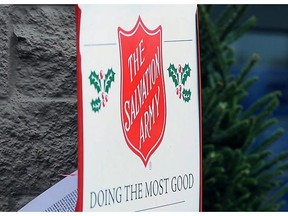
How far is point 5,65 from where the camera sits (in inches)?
97.7

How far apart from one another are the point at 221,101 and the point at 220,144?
0.26m

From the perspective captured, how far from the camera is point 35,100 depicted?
8.31ft

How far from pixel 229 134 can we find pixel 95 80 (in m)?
2.52

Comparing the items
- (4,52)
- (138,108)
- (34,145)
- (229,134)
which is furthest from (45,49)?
(229,134)

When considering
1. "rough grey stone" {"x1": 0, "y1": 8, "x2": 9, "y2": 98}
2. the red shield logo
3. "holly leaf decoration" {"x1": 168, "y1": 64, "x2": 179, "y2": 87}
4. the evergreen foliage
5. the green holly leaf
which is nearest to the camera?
the green holly leaf

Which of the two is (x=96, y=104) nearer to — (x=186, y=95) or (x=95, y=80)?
(x=95, y=80)

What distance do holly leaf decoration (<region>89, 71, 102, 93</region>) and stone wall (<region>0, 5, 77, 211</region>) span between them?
0.82m

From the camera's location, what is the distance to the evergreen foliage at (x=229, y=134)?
4.12m

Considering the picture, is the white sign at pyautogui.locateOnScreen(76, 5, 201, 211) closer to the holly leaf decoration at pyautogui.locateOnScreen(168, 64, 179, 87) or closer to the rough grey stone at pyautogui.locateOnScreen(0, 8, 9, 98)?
the holly leaf decoration at pyautogui.locateOnScreen(168, 64, 179, 87)

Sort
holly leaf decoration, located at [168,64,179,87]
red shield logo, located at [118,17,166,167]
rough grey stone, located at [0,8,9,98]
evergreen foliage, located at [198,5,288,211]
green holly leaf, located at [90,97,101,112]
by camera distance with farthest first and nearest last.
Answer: evergreen foliage, located at [198,5,288,211] < rough grey stone, located at [0,8,9,98] < holly leaf decoration, located at [168,64,179,87] < red shield logo, located at [118,17,166,167] < green holly leaf, located at [90,97,101,112]

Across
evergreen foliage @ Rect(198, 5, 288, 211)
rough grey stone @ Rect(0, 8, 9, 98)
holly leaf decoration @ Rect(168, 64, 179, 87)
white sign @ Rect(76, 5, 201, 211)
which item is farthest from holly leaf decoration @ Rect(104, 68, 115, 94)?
evergreen foliage @ Rect(198, 5, 288, 211)

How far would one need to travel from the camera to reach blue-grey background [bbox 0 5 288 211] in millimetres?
2492

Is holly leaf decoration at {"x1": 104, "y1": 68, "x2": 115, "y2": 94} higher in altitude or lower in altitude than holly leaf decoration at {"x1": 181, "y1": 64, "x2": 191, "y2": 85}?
lower
